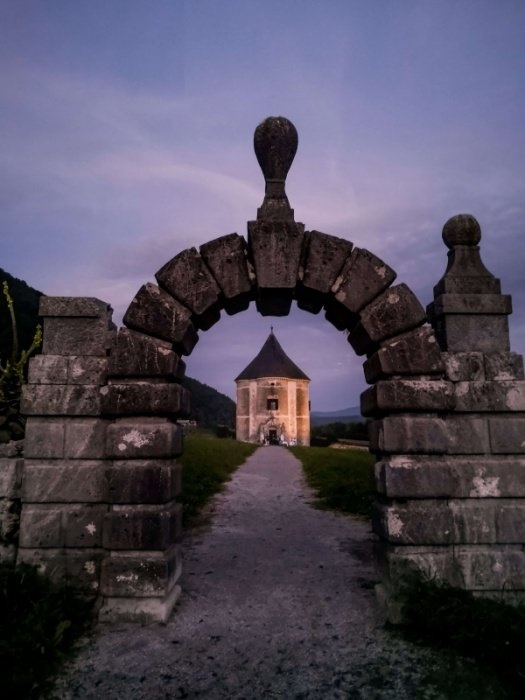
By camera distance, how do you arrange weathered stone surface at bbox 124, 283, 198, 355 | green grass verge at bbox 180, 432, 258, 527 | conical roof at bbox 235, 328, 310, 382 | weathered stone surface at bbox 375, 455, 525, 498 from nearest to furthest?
1. weathered stone surface at bbox 375, 455, 525, 498
2. weathered stone surface at bbox 124, 283, 198, 355
3. green grass verge at bbox 180, 432, 258, 527
4. conical roof at bbox 235, 328, 310, 382

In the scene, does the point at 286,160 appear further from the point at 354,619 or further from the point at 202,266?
the point at 354,619

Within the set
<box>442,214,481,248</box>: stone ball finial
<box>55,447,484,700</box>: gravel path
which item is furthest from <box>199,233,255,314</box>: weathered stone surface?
<box>55,447,484,700</box>: gravel path

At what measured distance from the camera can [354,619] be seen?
13.2 feet

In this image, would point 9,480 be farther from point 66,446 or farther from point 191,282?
point 191,282

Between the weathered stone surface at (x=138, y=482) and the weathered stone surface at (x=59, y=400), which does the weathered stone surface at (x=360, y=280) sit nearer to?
the weathered stone surface at (x=138, y=482)

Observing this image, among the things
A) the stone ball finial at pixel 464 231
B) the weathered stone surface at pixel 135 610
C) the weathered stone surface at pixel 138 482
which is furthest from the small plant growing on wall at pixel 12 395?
the stone ball finial at pixel 464 231

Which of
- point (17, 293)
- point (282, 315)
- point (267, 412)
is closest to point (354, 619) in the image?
point (282, 315)

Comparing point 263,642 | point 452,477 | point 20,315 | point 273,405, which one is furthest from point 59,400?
point 273,405

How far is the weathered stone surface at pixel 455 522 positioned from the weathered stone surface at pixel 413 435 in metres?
0.46

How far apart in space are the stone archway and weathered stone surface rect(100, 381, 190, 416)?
0.01m

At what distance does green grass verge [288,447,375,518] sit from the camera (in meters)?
9.02

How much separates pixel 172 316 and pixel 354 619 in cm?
310

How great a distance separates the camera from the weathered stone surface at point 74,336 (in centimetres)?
440

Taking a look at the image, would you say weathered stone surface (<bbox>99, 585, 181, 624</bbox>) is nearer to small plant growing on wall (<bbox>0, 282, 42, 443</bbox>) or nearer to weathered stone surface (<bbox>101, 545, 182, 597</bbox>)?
weathered stone surface (<bbox>101, 545, 182, 597</bbox>)
